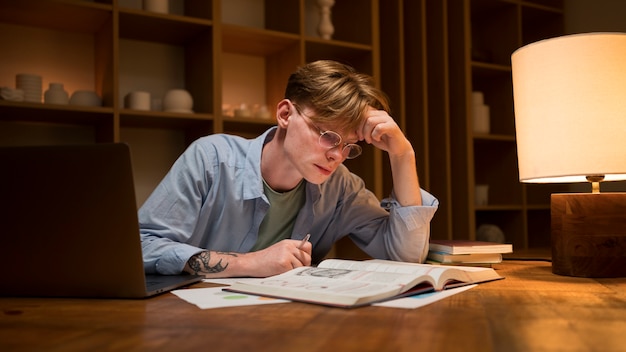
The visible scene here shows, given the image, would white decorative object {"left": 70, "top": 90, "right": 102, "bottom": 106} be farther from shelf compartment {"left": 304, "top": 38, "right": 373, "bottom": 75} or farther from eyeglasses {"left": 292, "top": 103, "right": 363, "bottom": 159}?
eyeglasses {"left": 292, "top": 103, "right": 363, "bottom": 159}

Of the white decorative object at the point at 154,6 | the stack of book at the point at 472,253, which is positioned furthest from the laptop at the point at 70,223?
the white decorative object at the point at 154,6

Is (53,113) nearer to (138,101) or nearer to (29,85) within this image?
(29,85)

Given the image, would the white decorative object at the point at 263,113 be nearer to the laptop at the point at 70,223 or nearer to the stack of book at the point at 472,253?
the stack of book at the point at 472,253

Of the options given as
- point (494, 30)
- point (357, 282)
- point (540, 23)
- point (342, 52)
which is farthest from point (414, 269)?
point (540, 23)

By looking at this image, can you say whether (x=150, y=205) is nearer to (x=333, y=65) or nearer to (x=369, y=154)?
(x=333, y=65)

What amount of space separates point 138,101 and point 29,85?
1.42 feet

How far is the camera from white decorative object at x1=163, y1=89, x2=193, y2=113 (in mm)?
2613

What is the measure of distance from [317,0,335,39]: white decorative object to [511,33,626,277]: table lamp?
1799 mm

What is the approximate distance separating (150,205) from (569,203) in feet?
3.24

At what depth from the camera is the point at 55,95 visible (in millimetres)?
2396

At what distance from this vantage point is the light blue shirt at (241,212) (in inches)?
55.9

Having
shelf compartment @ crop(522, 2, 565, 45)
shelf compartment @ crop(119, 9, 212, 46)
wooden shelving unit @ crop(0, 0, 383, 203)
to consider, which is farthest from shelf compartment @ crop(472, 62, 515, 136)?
shelf compartment @ crop(119, 9, 212, 46)

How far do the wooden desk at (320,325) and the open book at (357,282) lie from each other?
0.03 m

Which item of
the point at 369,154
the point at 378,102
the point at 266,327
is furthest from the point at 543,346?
the point at 369,154
